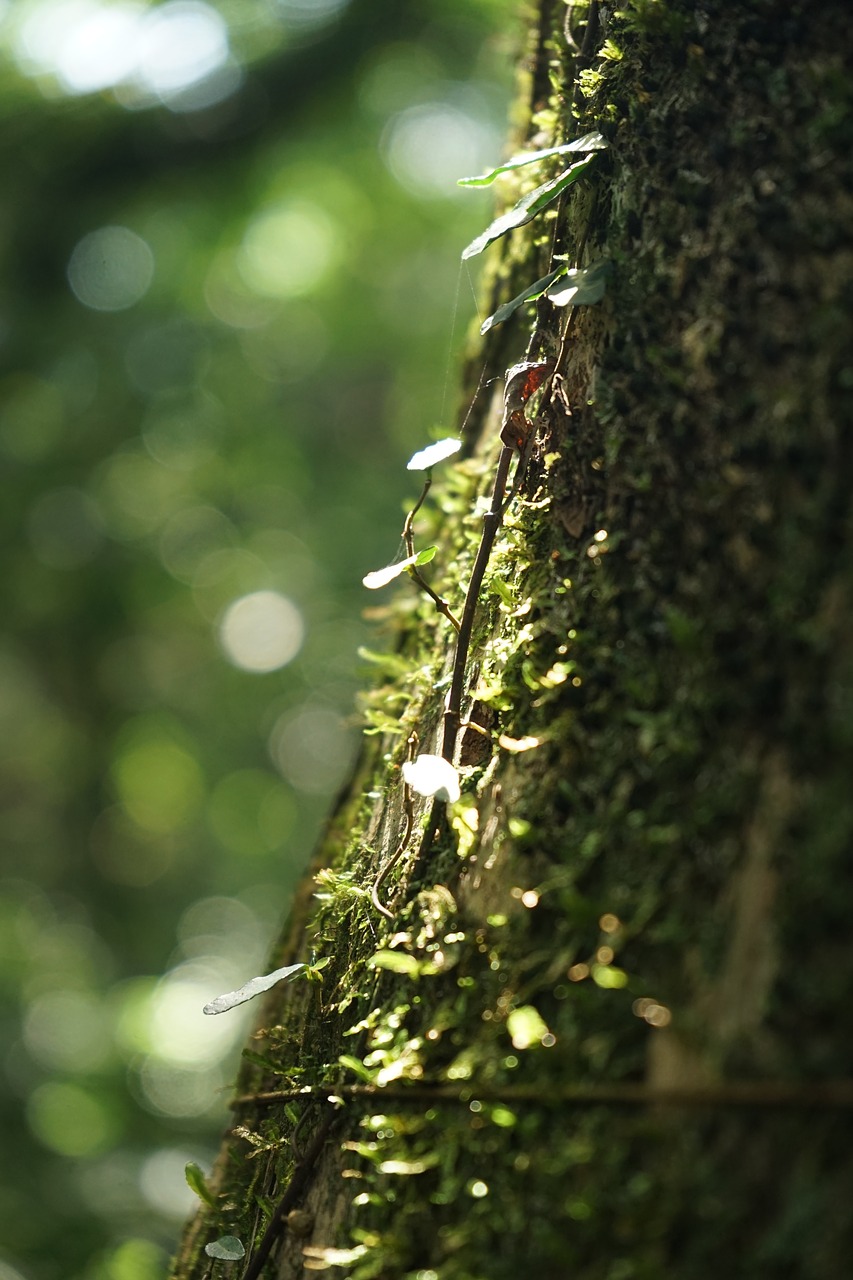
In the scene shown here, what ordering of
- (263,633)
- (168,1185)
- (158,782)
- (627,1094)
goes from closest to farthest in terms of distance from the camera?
(627,1094) < (168,1185) < (263,633) < (158,782)

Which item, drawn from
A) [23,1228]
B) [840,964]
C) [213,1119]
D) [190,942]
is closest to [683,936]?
[840,964]

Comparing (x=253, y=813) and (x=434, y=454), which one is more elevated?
(x=253, y=813)

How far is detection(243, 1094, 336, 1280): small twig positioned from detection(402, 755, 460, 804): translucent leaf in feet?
1.31

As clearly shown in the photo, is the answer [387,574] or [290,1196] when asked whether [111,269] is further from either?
[290,1196]

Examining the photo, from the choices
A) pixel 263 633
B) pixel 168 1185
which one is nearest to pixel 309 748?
pixel 263 633

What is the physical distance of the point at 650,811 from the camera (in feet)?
2.96

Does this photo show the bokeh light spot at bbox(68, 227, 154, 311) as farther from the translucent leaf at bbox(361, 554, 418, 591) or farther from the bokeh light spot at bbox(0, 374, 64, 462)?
the translucent leaf at bbox(361, 554, 418, 591)

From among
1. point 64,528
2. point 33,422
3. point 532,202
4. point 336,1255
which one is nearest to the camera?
point 336,1255

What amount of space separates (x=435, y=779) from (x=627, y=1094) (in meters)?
0.43

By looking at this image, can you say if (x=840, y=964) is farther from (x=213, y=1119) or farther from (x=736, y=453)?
(x=213, y=1119)

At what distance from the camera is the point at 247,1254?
1.23 m

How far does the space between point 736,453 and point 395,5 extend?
249 inches

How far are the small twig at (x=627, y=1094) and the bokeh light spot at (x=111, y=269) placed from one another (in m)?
6.76

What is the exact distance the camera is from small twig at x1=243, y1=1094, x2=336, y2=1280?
1148 mm
